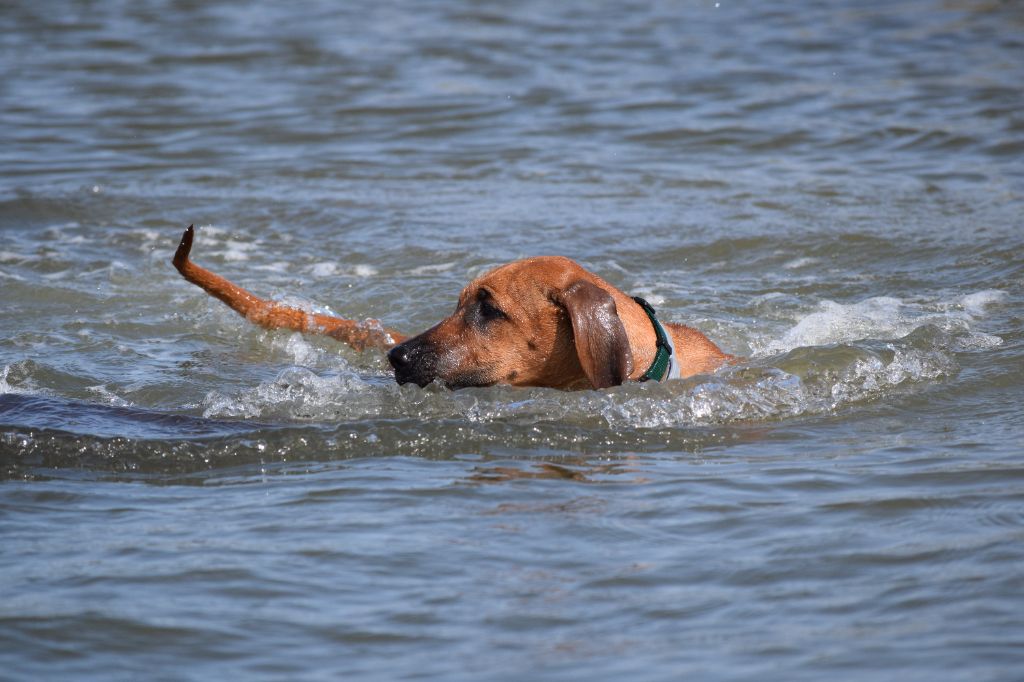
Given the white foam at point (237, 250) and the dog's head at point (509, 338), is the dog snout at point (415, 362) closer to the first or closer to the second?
the dog's head at point (509, 338)

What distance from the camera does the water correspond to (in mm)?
3799

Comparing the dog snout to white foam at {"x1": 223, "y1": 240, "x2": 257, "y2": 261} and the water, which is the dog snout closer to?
the water

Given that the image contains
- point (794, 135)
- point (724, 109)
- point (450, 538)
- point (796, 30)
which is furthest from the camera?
point (796, 30)

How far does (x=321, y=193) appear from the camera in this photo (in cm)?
1081

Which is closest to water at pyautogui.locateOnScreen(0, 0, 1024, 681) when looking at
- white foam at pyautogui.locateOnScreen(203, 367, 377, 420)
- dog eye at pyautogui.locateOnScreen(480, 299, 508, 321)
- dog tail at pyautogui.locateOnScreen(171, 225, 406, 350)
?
white foam at pyautogui.locateOnScreen(203, 367, 377, 420)

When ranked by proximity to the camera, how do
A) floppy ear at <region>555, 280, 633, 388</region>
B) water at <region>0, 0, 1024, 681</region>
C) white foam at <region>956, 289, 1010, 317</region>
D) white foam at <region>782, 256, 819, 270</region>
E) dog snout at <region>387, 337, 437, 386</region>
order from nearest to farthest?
1. water at <region>0, 0, 1024, 681</region>
2. floppy ear at <region>555, 280, 633, 388</region>
3. dog snout at <region>387, 337, 437, 386</region>
4. white foam at <region>956, 289, 1010, 317</region>
5. white foam at <region>782, 256, 819, 270</region>

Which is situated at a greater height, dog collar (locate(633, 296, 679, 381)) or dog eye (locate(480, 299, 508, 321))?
dog eye (locate(480, 299, 508, 321))

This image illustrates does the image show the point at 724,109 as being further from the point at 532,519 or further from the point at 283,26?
the point at 532,519

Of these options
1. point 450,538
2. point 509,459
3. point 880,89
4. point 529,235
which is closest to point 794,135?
point 880,89

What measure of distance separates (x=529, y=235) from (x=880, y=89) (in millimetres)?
6007

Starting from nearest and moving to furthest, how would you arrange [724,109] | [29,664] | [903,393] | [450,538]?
1. [29,664]
2. [450,538]
3. [903,393]
4. [724,109]

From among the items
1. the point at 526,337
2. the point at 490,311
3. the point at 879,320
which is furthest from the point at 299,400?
→ the point at 879,320

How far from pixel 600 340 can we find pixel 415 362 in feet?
2.59

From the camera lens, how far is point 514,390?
573cm
